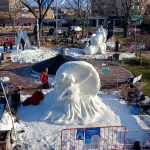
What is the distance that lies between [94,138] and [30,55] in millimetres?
20590

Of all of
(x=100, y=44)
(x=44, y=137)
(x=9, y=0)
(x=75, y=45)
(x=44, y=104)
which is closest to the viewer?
(x=44, y=137)

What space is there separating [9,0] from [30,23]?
691 inches

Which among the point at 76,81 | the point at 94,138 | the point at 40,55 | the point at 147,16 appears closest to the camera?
the point at 94,138

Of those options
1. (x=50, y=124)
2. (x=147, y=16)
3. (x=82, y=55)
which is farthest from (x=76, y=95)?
(x=147, y=16)

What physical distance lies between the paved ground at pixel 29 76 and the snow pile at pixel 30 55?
1559 millimetres

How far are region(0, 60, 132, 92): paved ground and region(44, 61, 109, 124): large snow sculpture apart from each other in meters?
6.08

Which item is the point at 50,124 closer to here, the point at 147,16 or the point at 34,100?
the point at 34,100

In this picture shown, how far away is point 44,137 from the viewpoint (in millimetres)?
14805

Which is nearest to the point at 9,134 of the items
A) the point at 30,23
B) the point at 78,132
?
the point at 78,132

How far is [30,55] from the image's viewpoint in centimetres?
3322

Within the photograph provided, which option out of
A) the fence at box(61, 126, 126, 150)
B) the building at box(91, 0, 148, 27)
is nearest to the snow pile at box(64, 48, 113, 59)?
the fence at box(61, 126, 126, 150)

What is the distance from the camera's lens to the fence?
1333 cm

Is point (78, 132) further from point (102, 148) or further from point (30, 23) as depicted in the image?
point (30, 23)

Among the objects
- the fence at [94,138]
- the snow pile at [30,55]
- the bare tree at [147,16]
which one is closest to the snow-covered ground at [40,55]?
the snow pile at [30,55]
